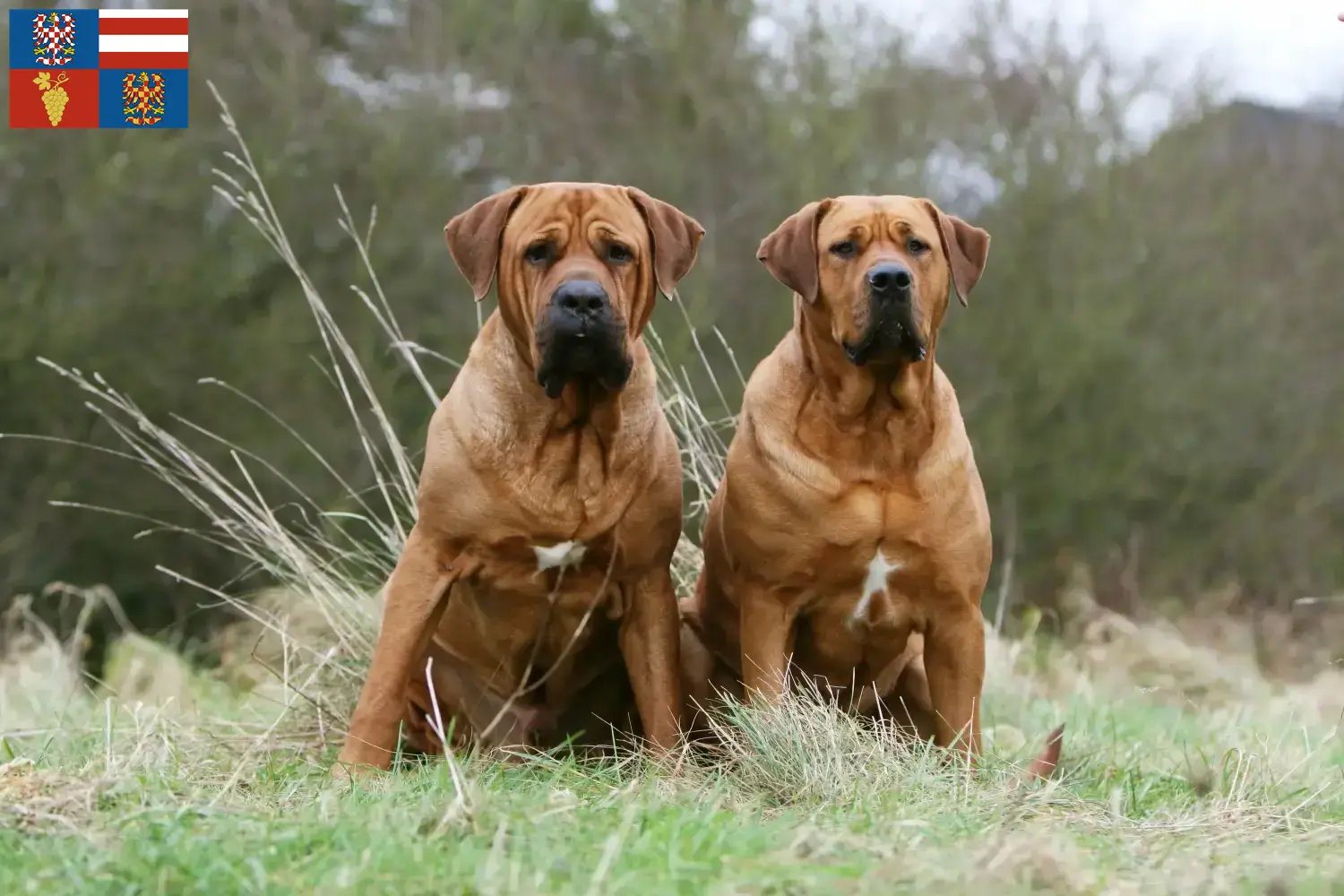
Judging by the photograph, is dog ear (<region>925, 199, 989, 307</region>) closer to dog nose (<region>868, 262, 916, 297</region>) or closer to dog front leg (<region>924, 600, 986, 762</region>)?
dog nose (<region>868, 262, 916, 297</region>)

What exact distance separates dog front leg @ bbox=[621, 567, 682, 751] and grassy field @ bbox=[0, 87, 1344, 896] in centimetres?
13

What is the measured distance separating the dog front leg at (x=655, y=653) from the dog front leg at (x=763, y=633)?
0.22 meters

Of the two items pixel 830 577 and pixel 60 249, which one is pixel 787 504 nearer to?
pixel 830 577

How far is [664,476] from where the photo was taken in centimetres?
385

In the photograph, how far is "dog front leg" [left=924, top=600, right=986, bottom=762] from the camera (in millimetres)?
3787

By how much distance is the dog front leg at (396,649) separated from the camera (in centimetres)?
370

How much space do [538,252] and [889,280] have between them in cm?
92

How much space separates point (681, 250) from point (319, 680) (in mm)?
1875

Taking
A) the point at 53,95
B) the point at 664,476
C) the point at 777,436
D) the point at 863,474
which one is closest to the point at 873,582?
the point at 863,474

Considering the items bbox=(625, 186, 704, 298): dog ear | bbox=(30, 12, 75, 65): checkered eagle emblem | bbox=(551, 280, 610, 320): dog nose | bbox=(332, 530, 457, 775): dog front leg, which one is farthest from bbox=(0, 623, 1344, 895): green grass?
bbox=(30, 12, 75, 65): checkered eagle emblem

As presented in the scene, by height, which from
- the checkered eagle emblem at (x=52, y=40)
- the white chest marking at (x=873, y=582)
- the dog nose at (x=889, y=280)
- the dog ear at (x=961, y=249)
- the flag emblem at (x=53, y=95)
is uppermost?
the checkered eagle emblem at (x=52, y=40)

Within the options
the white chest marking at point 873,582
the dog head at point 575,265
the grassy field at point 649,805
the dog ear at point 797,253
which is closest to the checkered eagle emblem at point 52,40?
the grassy field at point 649,805

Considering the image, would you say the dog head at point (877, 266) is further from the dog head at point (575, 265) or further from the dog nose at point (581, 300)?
the dog nose at point (581, 300)

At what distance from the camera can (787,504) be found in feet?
12.1
